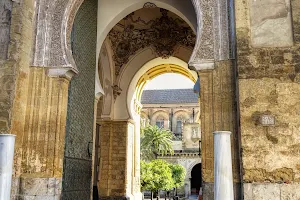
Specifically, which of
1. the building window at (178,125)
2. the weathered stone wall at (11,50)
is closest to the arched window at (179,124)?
the building window at (178,125)

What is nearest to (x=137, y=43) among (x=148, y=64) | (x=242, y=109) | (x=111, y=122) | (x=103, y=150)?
(x=148, y=64)

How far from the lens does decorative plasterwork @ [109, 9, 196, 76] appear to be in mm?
10242

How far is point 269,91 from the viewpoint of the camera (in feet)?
14.9

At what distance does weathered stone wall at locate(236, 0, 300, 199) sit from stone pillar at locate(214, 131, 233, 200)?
45 cm

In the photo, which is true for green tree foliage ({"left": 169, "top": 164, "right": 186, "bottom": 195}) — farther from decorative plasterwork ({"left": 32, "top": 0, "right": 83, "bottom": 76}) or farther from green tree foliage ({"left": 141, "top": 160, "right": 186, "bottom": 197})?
decorative plasterwork ({"left": 32, "top": 0, "right": 83, "bottom": 76})

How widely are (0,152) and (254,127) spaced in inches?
123

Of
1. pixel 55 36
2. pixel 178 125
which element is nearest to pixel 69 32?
pixel 55 36

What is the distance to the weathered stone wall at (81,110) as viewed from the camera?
5641 mm

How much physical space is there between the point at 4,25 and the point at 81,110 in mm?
1898

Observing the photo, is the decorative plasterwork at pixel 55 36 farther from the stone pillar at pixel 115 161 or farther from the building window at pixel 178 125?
the building window at pixel 178 125

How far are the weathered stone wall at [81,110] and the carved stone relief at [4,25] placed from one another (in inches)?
44.9

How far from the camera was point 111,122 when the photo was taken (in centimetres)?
1045

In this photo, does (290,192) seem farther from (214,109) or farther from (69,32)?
(69,32)

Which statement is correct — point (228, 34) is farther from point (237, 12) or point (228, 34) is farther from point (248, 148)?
point (248, 148)
